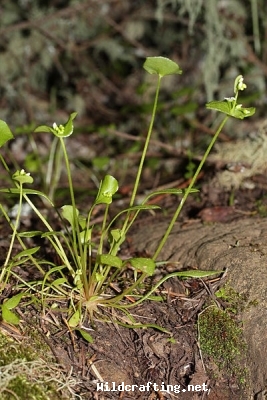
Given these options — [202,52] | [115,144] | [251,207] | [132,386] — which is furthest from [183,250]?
[202,52]

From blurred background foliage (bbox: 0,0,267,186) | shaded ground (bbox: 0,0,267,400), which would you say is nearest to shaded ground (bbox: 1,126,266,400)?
shaded ground (bbox: 0,0,267,400)

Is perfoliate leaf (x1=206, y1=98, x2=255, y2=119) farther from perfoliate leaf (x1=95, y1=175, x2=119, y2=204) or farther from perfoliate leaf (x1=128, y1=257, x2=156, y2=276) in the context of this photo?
perfoliate leaf (x1=128, y1=257, x2=156, y2=276)

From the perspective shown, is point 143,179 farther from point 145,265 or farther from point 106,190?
point 145,265

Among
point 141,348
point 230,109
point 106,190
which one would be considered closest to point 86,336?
point 141,348

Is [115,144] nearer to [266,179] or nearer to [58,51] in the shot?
[58,51]

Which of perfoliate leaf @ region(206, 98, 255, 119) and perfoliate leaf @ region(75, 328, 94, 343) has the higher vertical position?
perfoliate leaf @ region(206, 98, 255, 119)

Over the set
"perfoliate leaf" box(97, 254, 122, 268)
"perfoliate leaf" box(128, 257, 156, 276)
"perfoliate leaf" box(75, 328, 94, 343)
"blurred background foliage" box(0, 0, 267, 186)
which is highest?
"perfoliate leaf" box(97, 254, 122, 268)

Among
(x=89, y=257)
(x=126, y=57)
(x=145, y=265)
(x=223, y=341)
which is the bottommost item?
(x=126, y=57)

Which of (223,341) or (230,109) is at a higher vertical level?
(230,109)

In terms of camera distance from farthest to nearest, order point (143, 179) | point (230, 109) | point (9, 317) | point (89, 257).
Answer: point (143, 179), point (89, 257), point (230, 109), point (9, 317)
